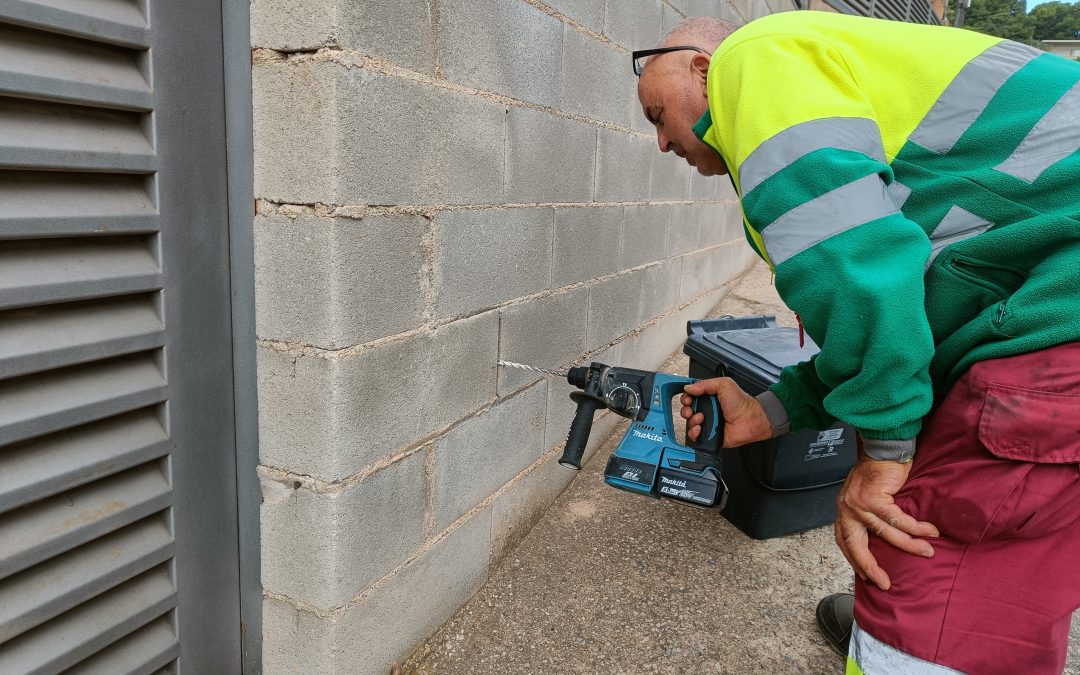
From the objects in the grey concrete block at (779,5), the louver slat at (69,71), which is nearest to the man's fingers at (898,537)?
the louver slat at (69,71)

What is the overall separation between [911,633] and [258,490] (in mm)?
1487

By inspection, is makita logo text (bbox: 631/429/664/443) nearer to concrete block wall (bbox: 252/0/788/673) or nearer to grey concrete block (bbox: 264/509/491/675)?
concrete block wall (bbox: 252/0/788/673)

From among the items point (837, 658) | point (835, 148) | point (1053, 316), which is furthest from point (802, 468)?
point (835, 148)

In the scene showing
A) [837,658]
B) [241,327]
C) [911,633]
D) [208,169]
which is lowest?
[837,658]

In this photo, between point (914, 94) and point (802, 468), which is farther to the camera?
point (802, 468)

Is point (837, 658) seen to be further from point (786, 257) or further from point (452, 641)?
point (786, 257)

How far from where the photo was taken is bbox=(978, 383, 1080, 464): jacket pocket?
126cm

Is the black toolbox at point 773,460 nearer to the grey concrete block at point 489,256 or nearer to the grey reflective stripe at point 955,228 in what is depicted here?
the grey concrete block at point 489,256

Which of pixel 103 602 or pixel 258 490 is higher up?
pixel 258 490

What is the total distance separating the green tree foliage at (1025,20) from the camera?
39.4 meters

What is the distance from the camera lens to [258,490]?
1783 mm

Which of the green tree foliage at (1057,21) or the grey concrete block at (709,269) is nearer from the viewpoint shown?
the grey concrete block at (709,269)

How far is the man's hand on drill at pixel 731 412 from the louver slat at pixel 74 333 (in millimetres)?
1383

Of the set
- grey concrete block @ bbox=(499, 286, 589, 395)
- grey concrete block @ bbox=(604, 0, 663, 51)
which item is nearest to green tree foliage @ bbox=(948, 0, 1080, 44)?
grey concrete block @ bbox=(604, 0, 663, 51)
